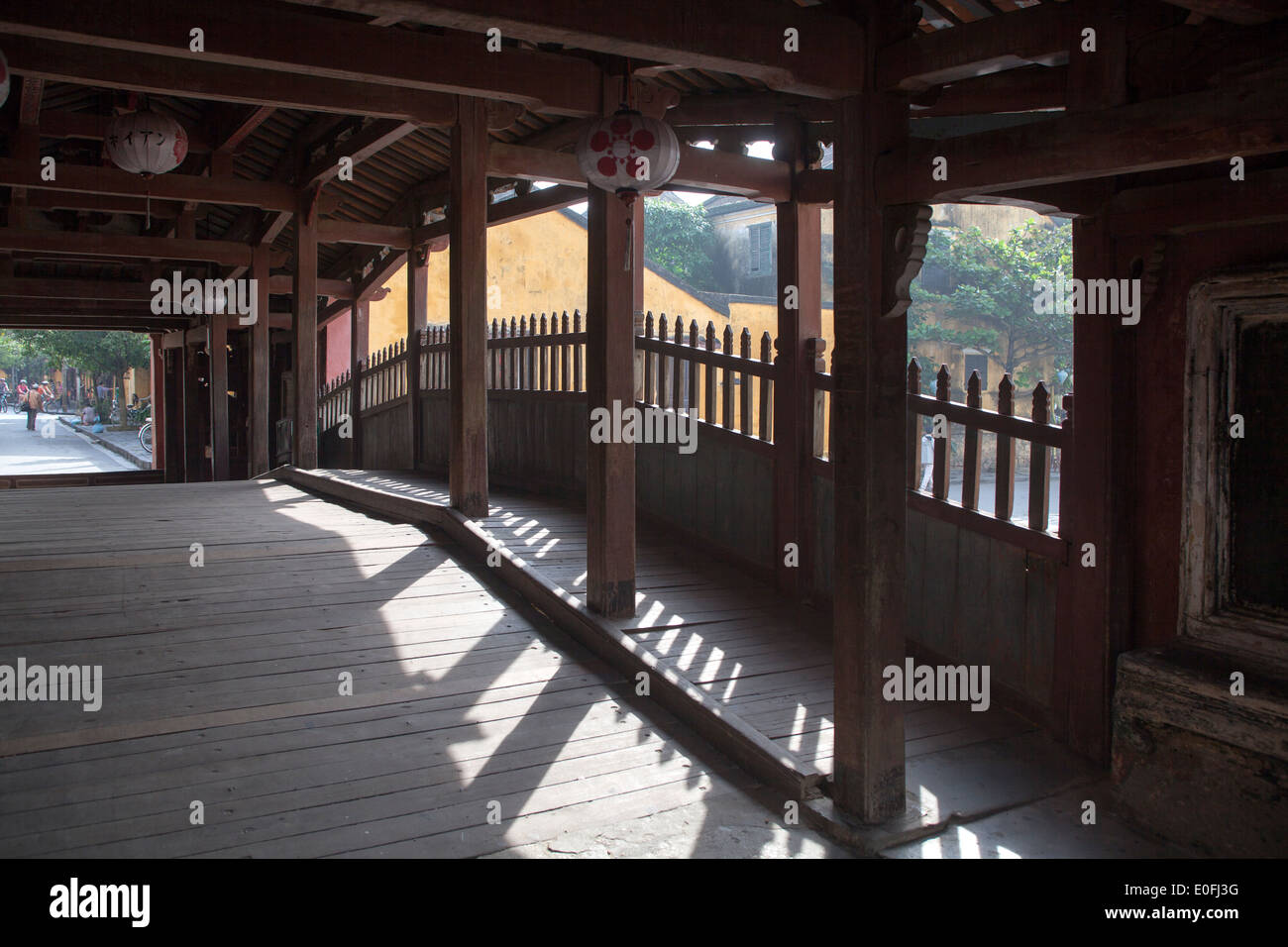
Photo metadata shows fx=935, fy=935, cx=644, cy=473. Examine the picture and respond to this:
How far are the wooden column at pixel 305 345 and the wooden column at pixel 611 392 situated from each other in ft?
19.3

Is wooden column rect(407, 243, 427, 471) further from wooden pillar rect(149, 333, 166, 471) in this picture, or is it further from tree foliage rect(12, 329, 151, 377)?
tree foliage rect(12, 329, 151, 377)

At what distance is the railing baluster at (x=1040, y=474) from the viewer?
14.3 ft

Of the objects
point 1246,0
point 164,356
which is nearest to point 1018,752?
point 1246,0

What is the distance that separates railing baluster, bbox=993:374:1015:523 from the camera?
4426mm

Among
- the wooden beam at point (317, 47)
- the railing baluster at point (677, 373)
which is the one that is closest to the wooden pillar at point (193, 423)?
the railing baluster at point (677, 373)

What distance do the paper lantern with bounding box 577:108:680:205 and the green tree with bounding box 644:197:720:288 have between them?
25557 mm

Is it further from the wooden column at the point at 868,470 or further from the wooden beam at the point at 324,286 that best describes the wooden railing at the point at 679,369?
the wooden beam at the point at 324,286

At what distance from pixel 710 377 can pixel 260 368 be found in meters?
7.00

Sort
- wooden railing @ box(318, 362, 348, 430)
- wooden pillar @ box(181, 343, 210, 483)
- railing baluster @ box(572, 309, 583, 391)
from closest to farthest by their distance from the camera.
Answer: railing baluster @ box(572, 309, 583, 391) → wooden railing @ box(318, 362, 348, 430) → wooden pillar @ box(181, 343, 210, 483)

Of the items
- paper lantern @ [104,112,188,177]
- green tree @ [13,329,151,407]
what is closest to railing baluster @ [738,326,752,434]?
paper lantern @ [104,112,188,177]

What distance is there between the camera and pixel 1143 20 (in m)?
3.50

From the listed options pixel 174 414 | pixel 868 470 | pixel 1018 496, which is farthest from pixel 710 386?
pixel 174 414
